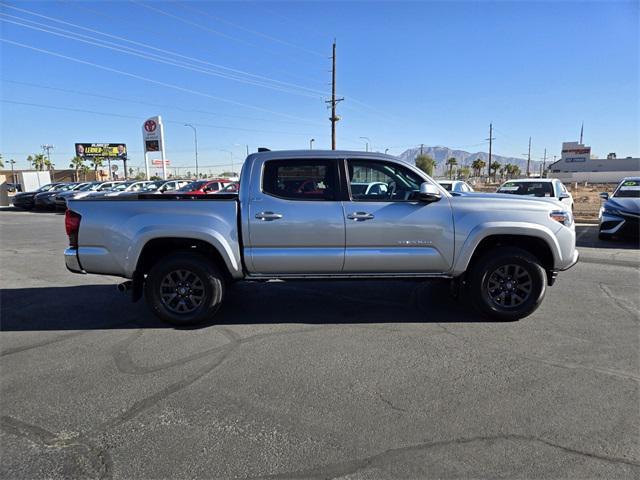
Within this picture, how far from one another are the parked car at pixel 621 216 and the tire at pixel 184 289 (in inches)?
408

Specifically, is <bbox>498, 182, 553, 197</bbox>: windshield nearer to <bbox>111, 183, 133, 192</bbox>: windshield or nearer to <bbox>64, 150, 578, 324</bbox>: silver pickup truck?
<bbox>64, 150, 578, 324</bbox>: silver pickup truck

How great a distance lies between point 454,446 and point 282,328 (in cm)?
244

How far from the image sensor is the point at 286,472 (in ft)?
7.96

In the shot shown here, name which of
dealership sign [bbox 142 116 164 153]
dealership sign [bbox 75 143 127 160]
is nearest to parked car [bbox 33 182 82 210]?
dealership sign [bbox 142 116 164 153]

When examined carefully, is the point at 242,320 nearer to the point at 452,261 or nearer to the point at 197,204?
the point at 197,204

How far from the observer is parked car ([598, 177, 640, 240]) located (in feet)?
33.4

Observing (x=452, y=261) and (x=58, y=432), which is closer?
(x=58, y=432)

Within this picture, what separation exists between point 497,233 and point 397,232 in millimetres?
1124

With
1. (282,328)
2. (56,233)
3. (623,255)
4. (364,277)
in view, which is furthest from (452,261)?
(56,233)

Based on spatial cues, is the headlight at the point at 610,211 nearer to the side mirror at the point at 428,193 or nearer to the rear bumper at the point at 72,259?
the side mirror at the point at 428,193

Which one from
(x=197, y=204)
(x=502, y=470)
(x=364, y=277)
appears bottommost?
(x=502, y=470)

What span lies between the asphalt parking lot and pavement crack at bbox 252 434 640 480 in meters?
0.01

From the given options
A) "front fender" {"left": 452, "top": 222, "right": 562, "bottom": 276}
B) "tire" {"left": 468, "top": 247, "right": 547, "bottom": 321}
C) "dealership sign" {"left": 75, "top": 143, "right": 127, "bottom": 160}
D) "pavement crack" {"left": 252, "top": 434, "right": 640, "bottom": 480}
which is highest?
"dealership sign" {"left": 75, "top": 143, "right": 127, "bottom": 160}

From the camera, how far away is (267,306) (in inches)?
217
